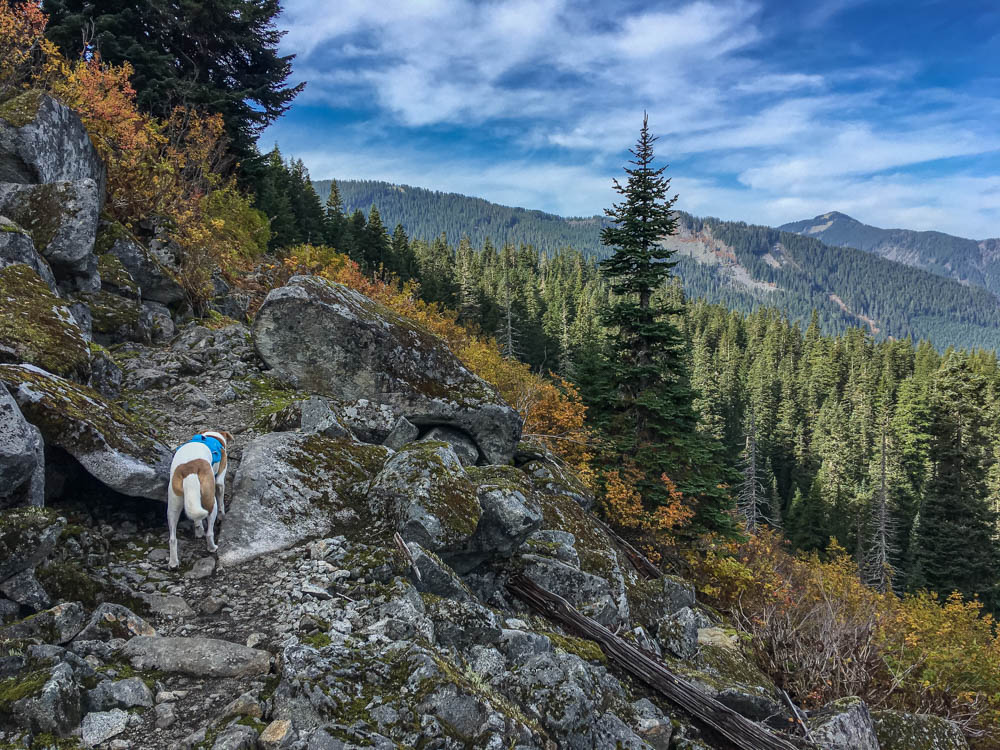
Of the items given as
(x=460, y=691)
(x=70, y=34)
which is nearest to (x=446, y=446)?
(x=460, y=691)

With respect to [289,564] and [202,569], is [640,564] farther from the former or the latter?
[202,569]

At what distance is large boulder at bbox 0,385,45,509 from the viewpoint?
13.0 ft

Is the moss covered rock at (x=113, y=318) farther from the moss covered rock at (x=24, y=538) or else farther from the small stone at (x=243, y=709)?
the small stone at (x=243, y=709)

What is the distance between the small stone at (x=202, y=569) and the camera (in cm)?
489

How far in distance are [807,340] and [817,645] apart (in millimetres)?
124193

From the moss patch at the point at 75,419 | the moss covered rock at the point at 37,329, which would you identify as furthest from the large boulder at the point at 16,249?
the moss patch at the point at 75,419

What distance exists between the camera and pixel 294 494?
6078mm

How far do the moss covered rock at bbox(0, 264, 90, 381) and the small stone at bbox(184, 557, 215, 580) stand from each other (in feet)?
9.73

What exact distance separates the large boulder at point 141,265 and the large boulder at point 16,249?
2830 millimetres

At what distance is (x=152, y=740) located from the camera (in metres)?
3.08

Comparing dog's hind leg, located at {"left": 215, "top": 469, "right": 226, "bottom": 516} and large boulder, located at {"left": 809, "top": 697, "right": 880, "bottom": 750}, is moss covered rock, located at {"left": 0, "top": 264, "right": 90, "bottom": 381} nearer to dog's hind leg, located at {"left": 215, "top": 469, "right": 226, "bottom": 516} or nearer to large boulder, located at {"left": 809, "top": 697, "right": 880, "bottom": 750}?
dog's hind leg, located at {"left": 215, "top": 469, "right": 226, "bottom": 516}

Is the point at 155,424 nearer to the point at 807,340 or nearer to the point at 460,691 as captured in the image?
the point at 460,691

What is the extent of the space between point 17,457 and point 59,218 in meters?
6.34

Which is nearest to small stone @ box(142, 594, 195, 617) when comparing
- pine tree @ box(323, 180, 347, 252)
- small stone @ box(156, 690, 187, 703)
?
small stone @ box(156, 690, 187, 703)
